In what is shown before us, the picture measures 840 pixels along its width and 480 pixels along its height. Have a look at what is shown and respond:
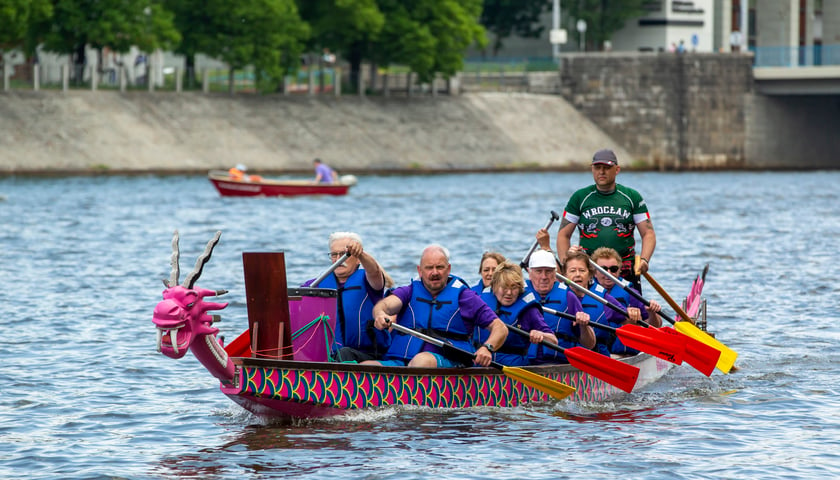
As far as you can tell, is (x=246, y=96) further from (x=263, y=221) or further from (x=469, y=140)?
(x=263, y=221)

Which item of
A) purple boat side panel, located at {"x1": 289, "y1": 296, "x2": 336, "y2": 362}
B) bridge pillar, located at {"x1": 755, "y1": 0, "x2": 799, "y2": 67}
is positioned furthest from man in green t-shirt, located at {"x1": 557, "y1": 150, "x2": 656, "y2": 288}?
bridge pillar, located at {"x1": 755, "y1": 0, "x2": 799, "y2": 67}

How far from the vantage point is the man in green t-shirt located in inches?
598

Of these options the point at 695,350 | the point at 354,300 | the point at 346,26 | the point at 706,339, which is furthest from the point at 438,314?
the point at 346,26

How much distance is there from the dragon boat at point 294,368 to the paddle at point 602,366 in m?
0.30

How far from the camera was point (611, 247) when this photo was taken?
15.3 meters

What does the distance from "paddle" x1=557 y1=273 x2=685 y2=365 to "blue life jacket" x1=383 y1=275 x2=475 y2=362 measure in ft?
4.79

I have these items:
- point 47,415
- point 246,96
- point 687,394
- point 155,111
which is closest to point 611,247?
point 687,394

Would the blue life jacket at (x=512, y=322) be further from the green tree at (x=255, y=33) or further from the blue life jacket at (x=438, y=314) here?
the green tree at (x=255, y=33)

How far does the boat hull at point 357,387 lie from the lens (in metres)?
12.2

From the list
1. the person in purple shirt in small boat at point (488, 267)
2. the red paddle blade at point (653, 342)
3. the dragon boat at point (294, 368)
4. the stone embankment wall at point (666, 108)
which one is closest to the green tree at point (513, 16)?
the stone embankment wall at point (666, 108)

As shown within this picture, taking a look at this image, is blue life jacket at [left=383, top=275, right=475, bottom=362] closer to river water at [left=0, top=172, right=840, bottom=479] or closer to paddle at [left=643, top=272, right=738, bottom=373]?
river water at [left=0, top=172, right=840, bottom=479]

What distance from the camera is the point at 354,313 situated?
13.5 metres

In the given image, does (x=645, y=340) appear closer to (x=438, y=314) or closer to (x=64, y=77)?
(x=438, y=314)

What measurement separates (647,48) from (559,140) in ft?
59.2
